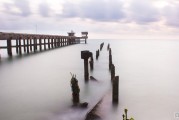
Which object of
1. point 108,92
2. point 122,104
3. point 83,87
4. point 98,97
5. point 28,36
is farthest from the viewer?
point 28,36

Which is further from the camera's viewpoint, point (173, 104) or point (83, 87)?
point (83, 87)

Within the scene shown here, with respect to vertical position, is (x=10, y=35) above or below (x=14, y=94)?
above

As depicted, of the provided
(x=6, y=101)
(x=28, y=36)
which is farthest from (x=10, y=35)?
(x=6, y=101)

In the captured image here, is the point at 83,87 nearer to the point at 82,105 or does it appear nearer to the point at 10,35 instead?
the point at 82,105

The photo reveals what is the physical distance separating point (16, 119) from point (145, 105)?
5.67 meters

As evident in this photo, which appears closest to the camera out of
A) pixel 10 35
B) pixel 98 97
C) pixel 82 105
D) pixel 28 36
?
pixel 82 105

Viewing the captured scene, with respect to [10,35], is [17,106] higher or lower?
lower

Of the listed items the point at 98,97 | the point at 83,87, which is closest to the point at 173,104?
the point at 98,97

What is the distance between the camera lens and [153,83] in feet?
57.2

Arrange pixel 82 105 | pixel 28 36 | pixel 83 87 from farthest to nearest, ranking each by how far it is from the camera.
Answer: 1. pixel 28 36
2. pixel 83 87
3. pixel 82 105

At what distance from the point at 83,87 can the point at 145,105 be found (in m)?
3.75

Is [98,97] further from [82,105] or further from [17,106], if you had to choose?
[17,106]

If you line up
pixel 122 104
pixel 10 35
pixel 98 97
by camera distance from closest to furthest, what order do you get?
pixel 122 104, pixel 98 97, pixel 10 35

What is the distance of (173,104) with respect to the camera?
1183 cm
